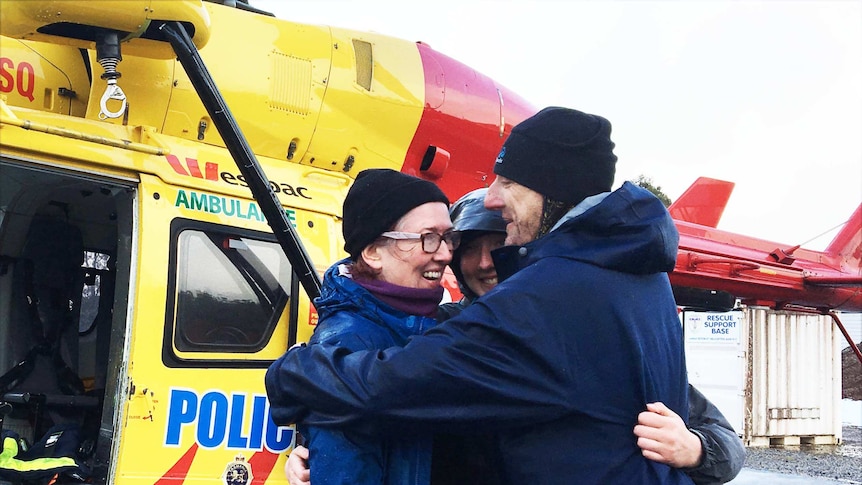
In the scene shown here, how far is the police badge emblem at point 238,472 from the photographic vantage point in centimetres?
352

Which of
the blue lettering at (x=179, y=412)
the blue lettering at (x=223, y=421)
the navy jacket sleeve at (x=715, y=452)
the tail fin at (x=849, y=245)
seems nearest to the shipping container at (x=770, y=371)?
the tail fin at (x=849, y=245)

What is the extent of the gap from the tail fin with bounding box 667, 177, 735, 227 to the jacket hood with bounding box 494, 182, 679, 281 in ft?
36.1

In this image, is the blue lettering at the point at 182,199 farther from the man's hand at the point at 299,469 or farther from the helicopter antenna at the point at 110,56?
the man's hand at the point at 299,469

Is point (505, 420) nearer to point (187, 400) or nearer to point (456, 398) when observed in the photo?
point (456, 398)

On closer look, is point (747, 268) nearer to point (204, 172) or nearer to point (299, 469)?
point (204, 172)

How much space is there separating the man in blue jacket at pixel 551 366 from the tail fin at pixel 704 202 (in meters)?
11.1

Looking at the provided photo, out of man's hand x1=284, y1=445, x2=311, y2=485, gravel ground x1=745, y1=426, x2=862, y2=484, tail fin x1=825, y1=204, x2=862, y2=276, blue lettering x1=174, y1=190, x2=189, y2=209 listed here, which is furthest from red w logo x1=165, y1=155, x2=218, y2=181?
tail fin x1=825, y1=204, x2=862, y2=276

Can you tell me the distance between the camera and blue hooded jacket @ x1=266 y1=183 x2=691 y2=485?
5.43 ft

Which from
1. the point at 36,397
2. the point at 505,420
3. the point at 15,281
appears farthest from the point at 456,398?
the point at 15,281

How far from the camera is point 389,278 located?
6.89ft

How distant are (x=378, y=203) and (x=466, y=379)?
2.07 ft

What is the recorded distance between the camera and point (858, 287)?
1287 cm

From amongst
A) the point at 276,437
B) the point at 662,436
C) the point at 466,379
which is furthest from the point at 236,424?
the point at 662,436

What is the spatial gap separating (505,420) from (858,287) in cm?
1309
